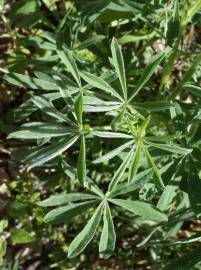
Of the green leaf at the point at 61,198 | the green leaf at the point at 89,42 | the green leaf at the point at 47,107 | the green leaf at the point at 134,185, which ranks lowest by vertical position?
the green leaf at the point at 61,198

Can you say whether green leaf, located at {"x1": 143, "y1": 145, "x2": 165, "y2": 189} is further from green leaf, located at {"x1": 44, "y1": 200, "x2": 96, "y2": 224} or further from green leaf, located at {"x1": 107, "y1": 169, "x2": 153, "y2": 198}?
green leaf, located at {"x1": 44, "y1": 200, "x2": 96, "y2": 224}

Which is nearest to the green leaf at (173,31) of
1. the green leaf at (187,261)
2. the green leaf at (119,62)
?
the green leaf at (119,62)

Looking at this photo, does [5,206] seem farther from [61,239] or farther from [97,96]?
[97,96]

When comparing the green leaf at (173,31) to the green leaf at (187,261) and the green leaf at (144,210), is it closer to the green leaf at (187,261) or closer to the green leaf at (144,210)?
the green leaf at (144,210)

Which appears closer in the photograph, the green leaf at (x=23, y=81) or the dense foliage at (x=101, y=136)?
the dense foliage at (x=101, y=136)

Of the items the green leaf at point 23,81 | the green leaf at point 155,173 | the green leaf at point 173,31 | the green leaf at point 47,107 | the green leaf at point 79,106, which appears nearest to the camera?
the green leaf at point 79,106

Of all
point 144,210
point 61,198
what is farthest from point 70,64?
point 144,210

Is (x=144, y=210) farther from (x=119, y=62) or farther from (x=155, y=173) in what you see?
(x=119, y=62)
